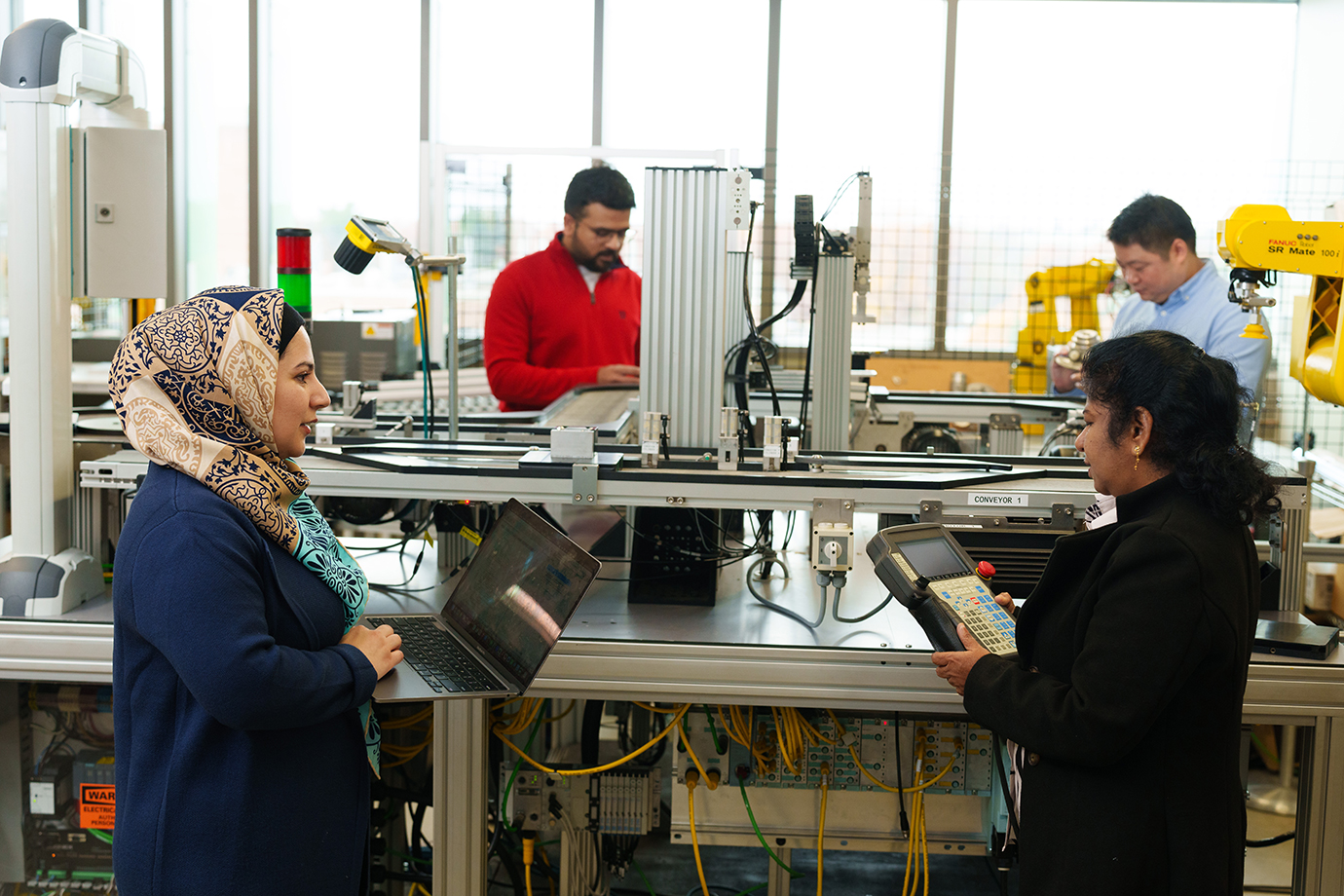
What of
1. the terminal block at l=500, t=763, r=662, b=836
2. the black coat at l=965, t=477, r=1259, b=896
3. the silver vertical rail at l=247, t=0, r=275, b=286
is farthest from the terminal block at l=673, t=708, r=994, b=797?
the silver vertical rail at l=247, t=0, r=275, b=286

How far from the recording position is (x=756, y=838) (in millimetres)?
2105

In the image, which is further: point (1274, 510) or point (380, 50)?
point (380, 50)

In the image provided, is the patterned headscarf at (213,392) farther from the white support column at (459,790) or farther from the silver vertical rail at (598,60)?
the silver vertical rail at (598,60)

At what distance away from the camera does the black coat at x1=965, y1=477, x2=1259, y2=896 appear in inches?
47.8

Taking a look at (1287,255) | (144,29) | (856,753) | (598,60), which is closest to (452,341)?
(856,753)

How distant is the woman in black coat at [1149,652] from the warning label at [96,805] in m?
1.69

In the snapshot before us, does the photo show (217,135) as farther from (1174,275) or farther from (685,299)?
(1174,275)

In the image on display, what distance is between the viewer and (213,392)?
119cm

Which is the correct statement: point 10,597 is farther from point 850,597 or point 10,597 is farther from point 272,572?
point 850,597

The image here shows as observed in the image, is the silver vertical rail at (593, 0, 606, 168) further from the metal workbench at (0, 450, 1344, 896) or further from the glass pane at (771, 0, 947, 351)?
the metal workbench at (0, 450, 1344, 896)

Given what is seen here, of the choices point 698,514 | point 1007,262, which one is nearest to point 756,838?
point 698,514

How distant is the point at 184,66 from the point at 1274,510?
5.91 meters

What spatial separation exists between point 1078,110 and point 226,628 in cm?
540

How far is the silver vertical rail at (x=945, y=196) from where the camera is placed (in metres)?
5.46
